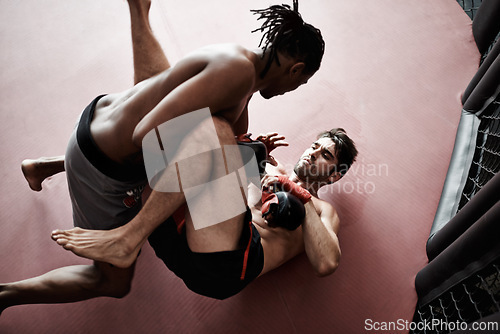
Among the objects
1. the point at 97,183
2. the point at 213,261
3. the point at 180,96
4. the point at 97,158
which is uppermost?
the point at 180,96

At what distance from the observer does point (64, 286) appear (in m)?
1.59

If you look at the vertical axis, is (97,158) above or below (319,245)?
above

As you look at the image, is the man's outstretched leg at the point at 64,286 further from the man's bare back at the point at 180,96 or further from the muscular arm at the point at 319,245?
the muscular arm at the point at 319,245

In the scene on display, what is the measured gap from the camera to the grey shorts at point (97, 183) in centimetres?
145

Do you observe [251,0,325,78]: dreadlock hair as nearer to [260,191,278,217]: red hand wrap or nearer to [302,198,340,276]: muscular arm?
[260,191,278,217]: red hand wrap

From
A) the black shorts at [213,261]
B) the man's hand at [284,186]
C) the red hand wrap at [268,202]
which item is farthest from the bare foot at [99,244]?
the man's hand at [284,186]

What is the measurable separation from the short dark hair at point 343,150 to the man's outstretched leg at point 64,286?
3.69 feet

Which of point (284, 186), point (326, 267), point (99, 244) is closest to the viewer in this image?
point (99, 244)

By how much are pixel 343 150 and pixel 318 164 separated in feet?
0.48

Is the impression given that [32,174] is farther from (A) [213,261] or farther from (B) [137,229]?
(A) [213,261]

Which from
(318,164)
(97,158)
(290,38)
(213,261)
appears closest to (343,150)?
(318,164)

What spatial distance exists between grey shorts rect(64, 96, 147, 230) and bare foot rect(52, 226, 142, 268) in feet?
0.91

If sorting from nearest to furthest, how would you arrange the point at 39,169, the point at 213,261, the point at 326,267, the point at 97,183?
the point at 213,261 < the point at 97,183 < the point at 326,267 < the point at 39,169

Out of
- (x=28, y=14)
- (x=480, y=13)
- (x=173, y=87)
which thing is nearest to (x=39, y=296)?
(x=173, y=87)
